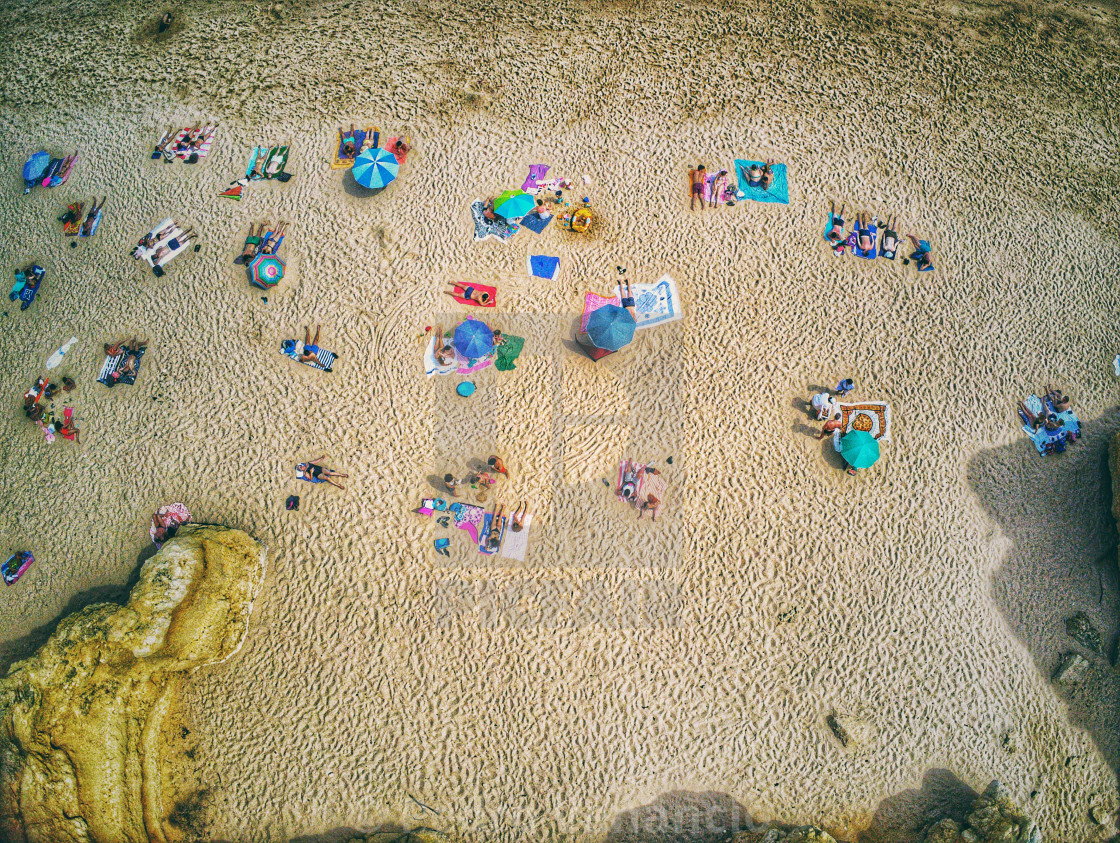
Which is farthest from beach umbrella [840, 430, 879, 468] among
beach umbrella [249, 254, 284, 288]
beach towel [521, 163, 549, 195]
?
beach umbrella [249, 254, 284, 288]

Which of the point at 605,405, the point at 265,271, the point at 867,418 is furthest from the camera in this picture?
the point at 265,271

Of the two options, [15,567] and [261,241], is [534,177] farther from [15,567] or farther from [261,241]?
[15,567]

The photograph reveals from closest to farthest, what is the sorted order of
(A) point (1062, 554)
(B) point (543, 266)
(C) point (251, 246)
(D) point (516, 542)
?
(D) point (516, 542)
(A) point (1062, 554)
(C) point (251, 246)
(B) point (543, 266)

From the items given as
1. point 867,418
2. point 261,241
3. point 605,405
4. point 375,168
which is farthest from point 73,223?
point 867,418

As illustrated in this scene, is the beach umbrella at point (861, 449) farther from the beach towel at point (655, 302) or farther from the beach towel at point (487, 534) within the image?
the beach towel at point (487, 534)

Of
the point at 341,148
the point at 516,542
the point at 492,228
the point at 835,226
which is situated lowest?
the point at 516,542

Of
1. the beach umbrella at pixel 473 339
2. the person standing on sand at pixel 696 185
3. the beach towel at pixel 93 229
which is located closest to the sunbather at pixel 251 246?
the beach towel at pixel 93 229

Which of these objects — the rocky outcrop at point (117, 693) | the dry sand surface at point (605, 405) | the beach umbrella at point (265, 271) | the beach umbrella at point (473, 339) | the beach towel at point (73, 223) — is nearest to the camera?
the rocky outcrop at point (117, 693)
